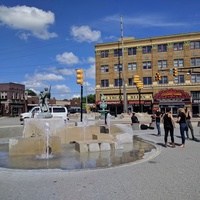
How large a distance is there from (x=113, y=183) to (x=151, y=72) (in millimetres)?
52364

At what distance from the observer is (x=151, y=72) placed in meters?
57.5

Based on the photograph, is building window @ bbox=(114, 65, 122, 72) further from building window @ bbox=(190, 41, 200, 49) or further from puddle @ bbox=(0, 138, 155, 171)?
puddle @ bbox=(0, 138, 155, 171)

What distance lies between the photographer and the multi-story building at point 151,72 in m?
54.6

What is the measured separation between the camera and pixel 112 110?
200 feet

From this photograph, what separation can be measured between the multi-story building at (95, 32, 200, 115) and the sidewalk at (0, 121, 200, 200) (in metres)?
44.0

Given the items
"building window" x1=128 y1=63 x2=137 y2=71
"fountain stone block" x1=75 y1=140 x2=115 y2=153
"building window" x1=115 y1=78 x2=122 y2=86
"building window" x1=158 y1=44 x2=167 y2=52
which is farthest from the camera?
"building window" x1=115 y1=78 x2=122 y2=86

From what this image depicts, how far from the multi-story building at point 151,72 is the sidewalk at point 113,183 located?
144ft

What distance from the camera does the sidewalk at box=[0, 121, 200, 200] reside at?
18.8 feet

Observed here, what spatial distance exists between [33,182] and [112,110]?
5413 cm

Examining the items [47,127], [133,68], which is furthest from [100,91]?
[47,127]

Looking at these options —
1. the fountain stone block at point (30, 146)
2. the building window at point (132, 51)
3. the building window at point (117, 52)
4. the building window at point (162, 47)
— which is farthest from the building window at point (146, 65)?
the fountain stone block at point (30, 146)

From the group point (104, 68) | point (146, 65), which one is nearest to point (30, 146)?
point (146, 65)


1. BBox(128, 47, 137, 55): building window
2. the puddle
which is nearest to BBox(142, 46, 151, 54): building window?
BBox(128, 47, 137, 55): building window

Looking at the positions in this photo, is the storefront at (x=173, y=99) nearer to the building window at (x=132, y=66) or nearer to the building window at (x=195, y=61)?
the building window at (x=195, y=61)
